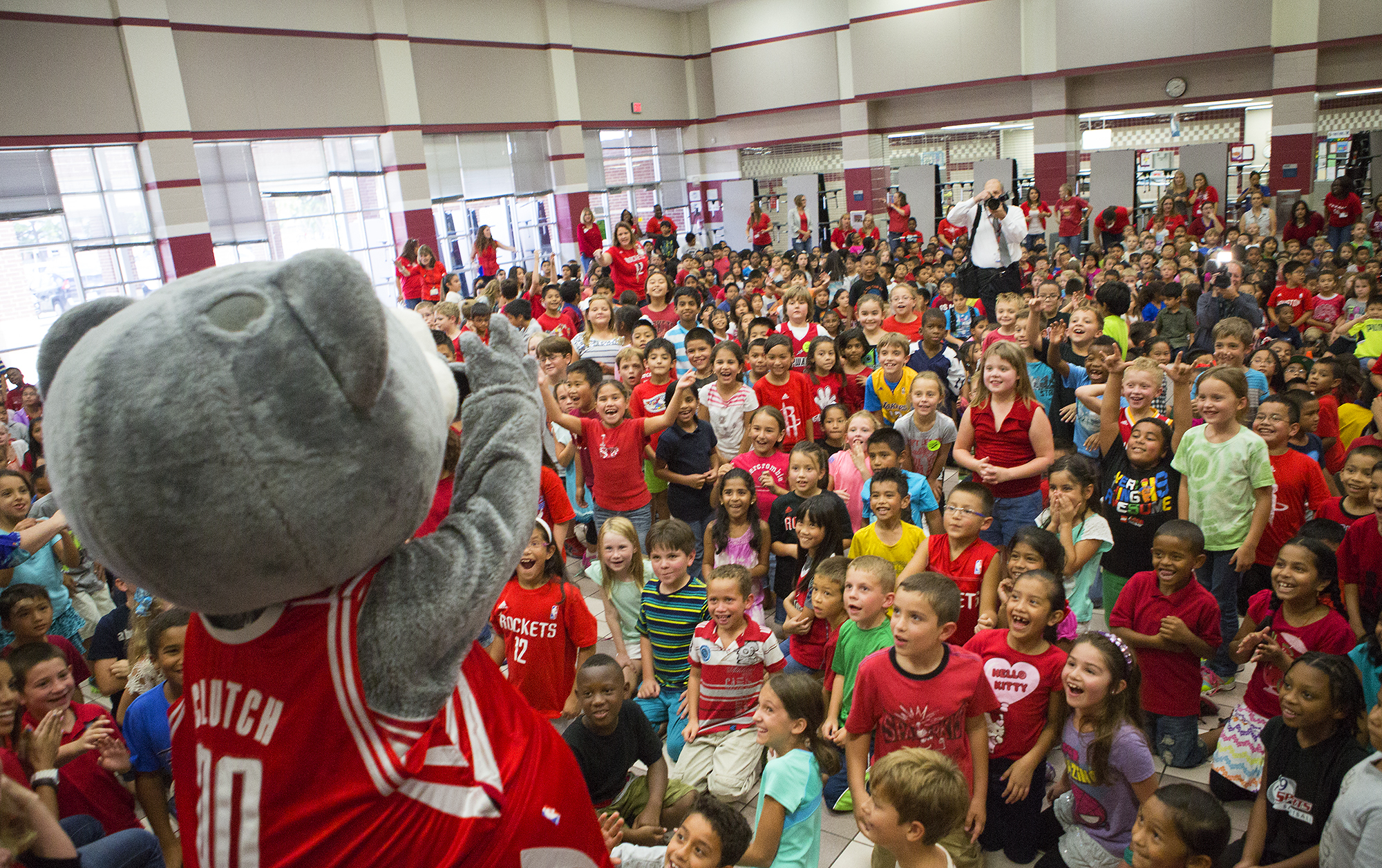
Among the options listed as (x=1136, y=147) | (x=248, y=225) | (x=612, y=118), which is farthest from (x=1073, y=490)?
(x=612, y=118)

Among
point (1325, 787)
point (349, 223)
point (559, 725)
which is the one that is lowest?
point (559, 725)

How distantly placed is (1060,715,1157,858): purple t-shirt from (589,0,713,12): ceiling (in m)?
18.7

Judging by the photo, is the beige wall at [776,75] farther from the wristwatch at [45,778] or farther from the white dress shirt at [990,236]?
the wristwatch at [45,778]

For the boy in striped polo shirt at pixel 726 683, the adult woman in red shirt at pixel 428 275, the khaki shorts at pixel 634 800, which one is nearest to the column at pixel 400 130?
the adult woman in red shirt at pixel 428 275

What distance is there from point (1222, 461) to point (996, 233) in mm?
4875

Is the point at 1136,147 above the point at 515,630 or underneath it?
above

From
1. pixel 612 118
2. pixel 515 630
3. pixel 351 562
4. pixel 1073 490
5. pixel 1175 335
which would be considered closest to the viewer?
pixel 351 562

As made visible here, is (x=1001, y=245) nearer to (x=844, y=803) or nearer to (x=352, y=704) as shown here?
(x=844, y=803)

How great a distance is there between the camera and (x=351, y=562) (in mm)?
1112

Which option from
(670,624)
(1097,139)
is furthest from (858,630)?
(1097,139)

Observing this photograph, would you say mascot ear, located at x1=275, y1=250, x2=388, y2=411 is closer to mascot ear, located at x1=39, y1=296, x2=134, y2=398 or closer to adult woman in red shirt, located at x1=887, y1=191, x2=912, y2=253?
mascot ear, located at x1=39, y1=296, x2=134, y2=398

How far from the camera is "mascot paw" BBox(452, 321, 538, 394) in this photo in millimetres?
1364

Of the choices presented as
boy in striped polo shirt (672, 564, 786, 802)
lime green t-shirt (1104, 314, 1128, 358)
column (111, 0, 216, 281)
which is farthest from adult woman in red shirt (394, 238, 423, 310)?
boy in striped polo shirt (672, 564, 786, 802)

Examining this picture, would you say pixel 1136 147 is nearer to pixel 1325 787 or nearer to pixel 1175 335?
pixel 1175 335
